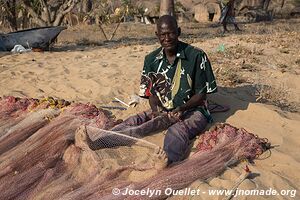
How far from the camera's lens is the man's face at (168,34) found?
371 cm

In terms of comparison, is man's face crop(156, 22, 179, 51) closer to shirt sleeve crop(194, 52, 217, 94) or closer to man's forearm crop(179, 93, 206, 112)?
shirt sleeve crop(194, 52, 217, 94)

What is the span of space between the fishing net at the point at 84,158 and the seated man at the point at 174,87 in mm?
114

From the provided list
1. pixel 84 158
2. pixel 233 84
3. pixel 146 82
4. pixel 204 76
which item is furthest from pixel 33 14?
pixel 84 158

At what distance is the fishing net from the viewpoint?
2.95m

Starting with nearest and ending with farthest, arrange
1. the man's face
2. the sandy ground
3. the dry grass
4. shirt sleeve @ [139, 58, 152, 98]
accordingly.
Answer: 1. the sandy ground
2. the man's face
3. shirt sleeve @ [139, 58, 152, 98]
4. the dry grass

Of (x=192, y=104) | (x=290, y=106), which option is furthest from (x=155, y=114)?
(x=290, y=106)

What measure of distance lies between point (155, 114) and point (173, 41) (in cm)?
73

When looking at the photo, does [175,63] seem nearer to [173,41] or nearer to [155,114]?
[173,41]

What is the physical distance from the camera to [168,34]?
12.3 ft

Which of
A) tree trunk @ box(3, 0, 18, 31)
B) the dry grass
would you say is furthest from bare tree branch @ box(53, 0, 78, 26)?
the dry grass

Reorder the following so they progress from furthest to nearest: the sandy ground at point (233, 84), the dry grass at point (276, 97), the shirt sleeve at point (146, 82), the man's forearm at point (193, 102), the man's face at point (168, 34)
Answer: the dry grass at point (276, 97)
the shirt sleeve at point (146, 82)
the man's forearm at point (193, 102)
the man's face at point (168, 34)
the sandy ground at point (233, 84)

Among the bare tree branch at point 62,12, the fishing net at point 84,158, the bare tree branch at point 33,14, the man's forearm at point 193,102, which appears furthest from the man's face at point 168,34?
the bare tree branch at point 33,14

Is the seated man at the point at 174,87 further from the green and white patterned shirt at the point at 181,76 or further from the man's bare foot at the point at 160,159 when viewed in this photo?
the man's bare foot at the point at 160,159

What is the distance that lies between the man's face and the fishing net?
72 cm
